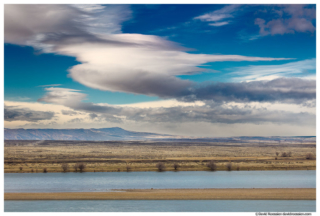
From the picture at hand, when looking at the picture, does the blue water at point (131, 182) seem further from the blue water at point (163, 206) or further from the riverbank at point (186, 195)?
the blue water at point (163, 206)

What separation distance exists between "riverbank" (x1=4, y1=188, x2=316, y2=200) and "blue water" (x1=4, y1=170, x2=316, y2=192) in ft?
11.1

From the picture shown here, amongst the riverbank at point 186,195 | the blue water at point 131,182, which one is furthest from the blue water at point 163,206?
the blue water at point 131,182

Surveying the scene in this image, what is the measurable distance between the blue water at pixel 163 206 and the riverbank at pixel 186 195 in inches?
44.5

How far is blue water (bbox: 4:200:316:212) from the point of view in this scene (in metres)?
32.7

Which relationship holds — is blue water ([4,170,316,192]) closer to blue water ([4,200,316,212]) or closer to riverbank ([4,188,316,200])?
riverbank ([4,188,316,200])

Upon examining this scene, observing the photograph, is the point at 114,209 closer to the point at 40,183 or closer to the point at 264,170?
the point at 40,183

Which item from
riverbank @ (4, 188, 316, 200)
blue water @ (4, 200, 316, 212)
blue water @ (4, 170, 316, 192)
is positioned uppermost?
blue water @ (4, 170, 316, 192)

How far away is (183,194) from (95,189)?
12.6 meters

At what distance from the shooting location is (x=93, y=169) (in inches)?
2584

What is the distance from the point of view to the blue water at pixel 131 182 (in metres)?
44.5

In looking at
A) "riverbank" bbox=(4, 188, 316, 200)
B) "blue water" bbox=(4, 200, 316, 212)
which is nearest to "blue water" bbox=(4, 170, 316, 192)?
"riverbank" bbox=(4, 188, 316, 200)

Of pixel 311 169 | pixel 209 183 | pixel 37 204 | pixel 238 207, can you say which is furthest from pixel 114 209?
pixel 311 169

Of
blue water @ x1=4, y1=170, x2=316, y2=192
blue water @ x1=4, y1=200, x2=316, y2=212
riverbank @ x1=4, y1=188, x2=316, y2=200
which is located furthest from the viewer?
blue water @ x1=4, y1=170, x2=316, y2=192

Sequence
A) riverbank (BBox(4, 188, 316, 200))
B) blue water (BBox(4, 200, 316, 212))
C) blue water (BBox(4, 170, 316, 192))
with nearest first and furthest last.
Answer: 1. blue water (BBox(4, 200, 316, 212))
2. riverbank (BBox(4, 188, 316, 200))
3. blue water (BBox(4, 170, 316, 192))
